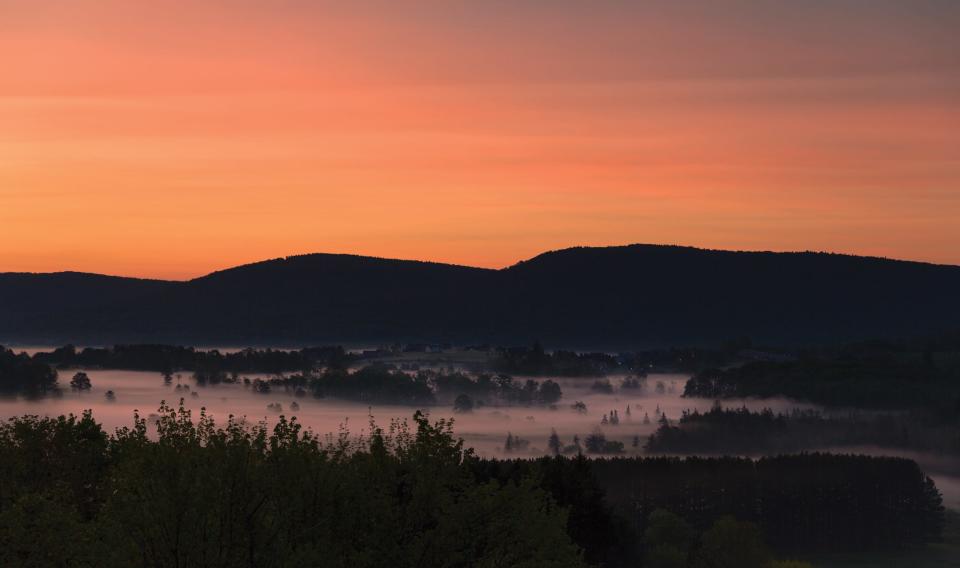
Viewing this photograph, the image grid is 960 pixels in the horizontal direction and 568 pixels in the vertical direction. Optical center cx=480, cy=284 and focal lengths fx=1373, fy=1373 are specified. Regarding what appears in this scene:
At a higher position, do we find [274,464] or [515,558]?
[274,464]

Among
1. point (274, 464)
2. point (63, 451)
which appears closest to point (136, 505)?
point (274, 464)

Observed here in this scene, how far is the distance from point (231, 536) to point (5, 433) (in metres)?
39.6

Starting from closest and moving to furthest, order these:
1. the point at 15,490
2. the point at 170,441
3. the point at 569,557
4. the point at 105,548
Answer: the point at 105,548 < the point at 170,441 < the point at 569,557 < the point at 15,490

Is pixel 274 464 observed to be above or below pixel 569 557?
above

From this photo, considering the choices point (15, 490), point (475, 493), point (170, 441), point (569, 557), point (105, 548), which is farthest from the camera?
point (15, 490)

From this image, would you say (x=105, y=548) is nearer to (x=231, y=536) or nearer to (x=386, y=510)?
(x=231, y=536)

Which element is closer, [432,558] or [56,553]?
[56,553]

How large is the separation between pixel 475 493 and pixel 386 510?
495 centimetres

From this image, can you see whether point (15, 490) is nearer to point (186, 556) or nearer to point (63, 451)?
point (63, 451)

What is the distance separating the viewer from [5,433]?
300ft

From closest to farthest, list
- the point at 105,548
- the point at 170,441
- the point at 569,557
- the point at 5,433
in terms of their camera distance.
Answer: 1. the point at 105,548
2. the point at 170,441
3. the point at 569,557
4. the point at 5,433

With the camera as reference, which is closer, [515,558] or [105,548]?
[105,548]


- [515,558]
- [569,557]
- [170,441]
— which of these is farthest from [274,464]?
[569,557]

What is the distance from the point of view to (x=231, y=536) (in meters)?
57.8
